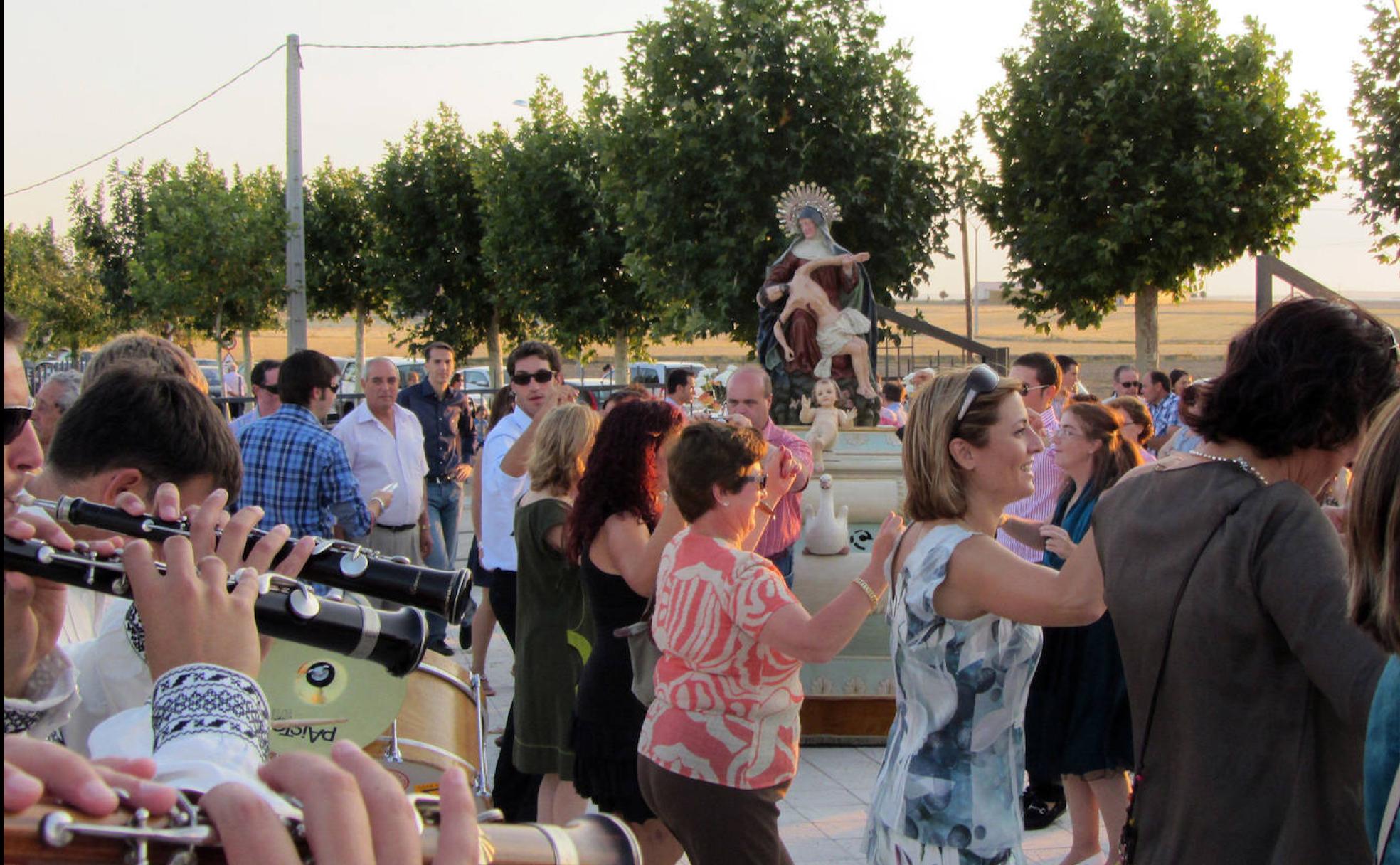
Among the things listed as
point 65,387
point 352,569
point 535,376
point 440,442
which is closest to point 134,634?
point 352,569

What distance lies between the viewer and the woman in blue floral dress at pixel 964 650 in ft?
8.02

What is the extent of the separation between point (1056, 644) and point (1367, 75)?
62.5 feet

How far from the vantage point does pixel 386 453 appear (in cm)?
692

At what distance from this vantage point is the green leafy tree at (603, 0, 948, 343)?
A: 21.6 meters

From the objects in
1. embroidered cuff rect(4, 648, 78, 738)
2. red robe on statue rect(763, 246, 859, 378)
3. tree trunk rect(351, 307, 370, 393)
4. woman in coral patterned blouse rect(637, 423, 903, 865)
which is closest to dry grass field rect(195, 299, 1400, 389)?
tree trunk rect(351, 307, 370, 393)

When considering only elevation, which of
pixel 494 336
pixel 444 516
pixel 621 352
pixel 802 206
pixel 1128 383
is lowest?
pixel 444 516

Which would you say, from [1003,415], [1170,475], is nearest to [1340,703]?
[1170,475]

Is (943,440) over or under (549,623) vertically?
over

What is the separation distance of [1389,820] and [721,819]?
152 cm

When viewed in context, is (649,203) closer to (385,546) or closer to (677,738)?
(385,546)

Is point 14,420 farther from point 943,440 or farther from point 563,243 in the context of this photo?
point 563,243

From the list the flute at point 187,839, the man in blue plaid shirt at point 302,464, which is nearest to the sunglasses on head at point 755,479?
the flute at point 187,839

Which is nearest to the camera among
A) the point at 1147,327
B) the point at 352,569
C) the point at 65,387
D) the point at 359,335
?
the point at 352,569

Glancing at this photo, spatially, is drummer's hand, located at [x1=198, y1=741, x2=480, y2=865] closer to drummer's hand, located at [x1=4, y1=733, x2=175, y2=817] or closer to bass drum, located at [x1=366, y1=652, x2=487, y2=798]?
drummer's hand, located at [x1=4, y1=733, x2=175, y2=817]
